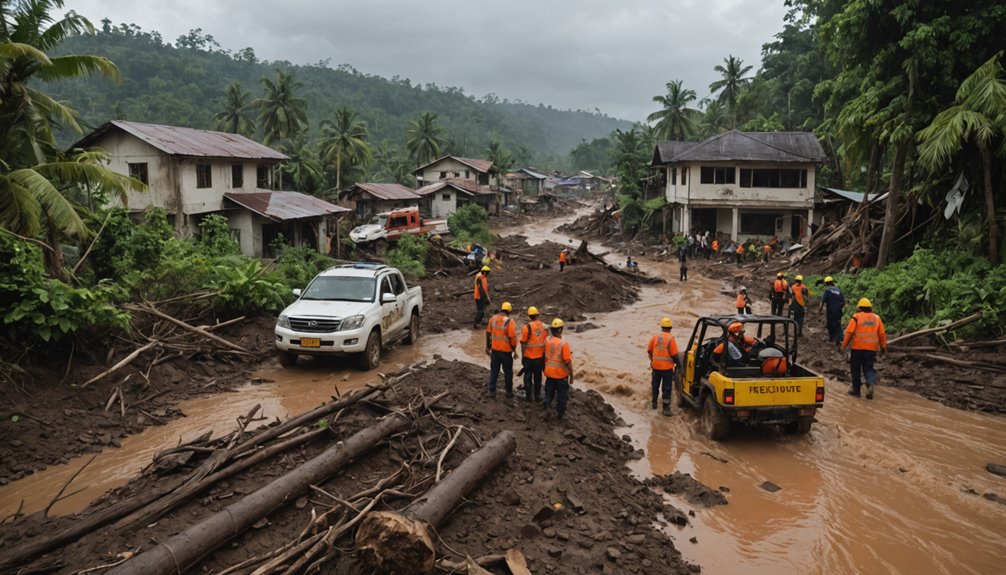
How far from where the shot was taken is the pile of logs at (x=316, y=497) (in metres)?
4.77

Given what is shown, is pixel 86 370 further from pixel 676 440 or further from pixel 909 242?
pixel 909 242

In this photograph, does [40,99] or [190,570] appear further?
[40,99]

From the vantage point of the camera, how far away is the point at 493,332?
10.2 meters

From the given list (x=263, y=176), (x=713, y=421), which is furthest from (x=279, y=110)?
(x=713, y=421)

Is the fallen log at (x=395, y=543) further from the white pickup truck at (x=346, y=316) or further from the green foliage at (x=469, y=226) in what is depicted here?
the green foliage at (x=469, y=226)

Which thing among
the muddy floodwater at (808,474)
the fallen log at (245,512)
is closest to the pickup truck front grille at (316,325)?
the muddy floodwater at (808,474)

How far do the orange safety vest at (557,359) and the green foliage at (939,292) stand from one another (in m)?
9.59

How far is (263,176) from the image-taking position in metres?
30.3

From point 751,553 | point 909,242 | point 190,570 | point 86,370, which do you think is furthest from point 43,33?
Answer: point 909,242

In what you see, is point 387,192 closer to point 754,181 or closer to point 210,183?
point 210,183

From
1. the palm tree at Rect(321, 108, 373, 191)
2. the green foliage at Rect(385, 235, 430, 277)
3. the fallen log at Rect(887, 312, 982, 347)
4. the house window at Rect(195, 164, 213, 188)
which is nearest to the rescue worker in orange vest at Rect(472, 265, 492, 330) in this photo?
the green foliage at Rect(385, 235, 430, 277)

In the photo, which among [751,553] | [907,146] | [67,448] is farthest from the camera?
[907,146]

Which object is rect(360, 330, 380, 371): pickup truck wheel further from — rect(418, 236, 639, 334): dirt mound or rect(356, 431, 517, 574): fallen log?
rect(356, 431, 517, 574): fallen log

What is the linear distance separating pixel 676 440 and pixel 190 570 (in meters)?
7.16
